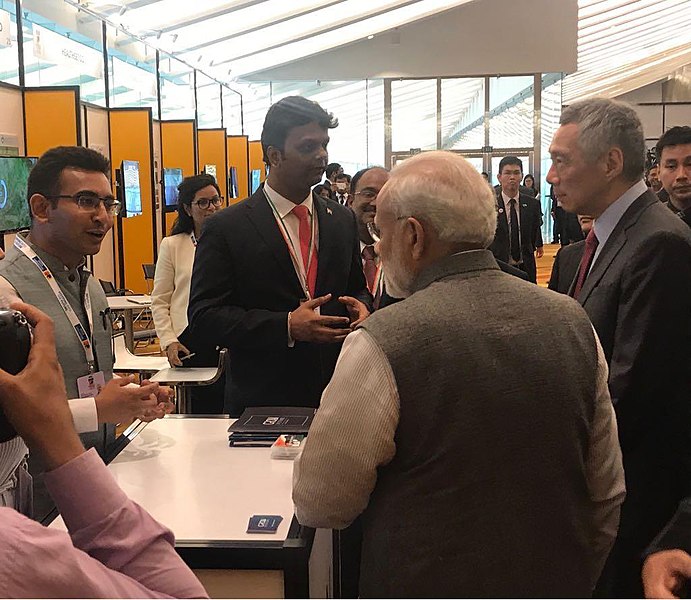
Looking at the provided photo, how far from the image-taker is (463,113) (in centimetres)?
1788

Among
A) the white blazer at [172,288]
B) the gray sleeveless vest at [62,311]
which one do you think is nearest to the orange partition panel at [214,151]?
the white blazer at [172,288]

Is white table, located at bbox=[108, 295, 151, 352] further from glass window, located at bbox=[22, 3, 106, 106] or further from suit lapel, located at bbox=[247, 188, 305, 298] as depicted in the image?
suit lapel, located at bbox=[247, 188, 305, 298]

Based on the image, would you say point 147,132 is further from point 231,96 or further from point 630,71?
point 630,71

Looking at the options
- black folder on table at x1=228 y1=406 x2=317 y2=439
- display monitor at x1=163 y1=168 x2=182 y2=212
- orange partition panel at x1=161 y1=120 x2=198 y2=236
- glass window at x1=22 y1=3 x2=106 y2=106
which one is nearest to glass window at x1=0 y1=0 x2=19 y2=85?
glass window at x1=22 y1=3 x2=106 y2=106

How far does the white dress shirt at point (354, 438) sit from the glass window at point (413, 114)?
1667cm

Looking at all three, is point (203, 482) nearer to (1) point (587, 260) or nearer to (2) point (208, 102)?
(1) point (587, 260)

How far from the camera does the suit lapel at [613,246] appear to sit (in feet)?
7.29

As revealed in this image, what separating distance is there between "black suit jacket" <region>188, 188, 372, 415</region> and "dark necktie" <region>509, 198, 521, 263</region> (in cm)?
491

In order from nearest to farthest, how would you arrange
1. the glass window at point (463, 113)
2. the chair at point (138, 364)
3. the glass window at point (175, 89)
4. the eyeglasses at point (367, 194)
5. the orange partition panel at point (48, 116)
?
the eyeglasses at point (367, 194), the chair at point (138, 364), the orange partition panel at point (48, 116), the glass window at point (175, 89), the glass window at point (463, 113)

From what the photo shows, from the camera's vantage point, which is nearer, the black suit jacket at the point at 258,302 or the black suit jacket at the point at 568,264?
the black suit jacket at the point at 258,302

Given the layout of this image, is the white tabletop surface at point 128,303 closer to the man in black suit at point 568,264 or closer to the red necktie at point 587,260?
the man in black suit at point 568,264

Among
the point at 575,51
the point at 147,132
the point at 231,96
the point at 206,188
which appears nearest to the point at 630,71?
the point at 575,51

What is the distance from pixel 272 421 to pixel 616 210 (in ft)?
3.99

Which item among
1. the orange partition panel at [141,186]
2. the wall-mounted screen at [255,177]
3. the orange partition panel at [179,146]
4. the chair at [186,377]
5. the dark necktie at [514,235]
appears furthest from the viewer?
the wall-mounted screen at [255,177]
